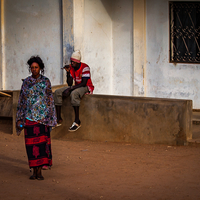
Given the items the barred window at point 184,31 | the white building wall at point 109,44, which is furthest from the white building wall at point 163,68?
the white building wall at point 109,44

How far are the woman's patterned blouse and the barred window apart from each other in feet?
16.4

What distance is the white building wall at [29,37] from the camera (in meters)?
8.48

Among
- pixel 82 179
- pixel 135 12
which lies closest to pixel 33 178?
pixel 82 179

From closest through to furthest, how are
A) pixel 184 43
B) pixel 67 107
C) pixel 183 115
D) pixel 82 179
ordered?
1. pixel 82 179
2. pixel 183 115
3. pixel 67 107
4. pixel 184 43

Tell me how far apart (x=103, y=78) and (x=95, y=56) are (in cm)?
60

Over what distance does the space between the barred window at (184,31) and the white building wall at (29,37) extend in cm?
270

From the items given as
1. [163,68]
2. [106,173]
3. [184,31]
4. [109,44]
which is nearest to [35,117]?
[106,173]

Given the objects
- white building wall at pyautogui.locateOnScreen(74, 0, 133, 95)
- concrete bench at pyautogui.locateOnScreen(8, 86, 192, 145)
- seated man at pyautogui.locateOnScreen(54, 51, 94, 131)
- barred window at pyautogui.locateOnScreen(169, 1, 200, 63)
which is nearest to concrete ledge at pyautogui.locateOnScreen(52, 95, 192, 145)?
concrete bench at pyautogui.locateOnScreen(8, 86, 192, 145)

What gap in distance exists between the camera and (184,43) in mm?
8656

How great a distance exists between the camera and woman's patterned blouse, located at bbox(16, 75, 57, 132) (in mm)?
4352

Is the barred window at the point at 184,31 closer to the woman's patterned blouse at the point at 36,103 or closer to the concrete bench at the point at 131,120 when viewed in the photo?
the concrete bench at the point at 131,120

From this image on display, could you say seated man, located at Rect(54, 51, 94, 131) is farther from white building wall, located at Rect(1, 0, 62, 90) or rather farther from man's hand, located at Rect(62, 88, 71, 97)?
white building wall, located at Rect(1, 0, 62, 90)

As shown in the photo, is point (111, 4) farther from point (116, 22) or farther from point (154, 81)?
point (154, 81)

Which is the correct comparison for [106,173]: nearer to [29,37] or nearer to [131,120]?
[131,120]
